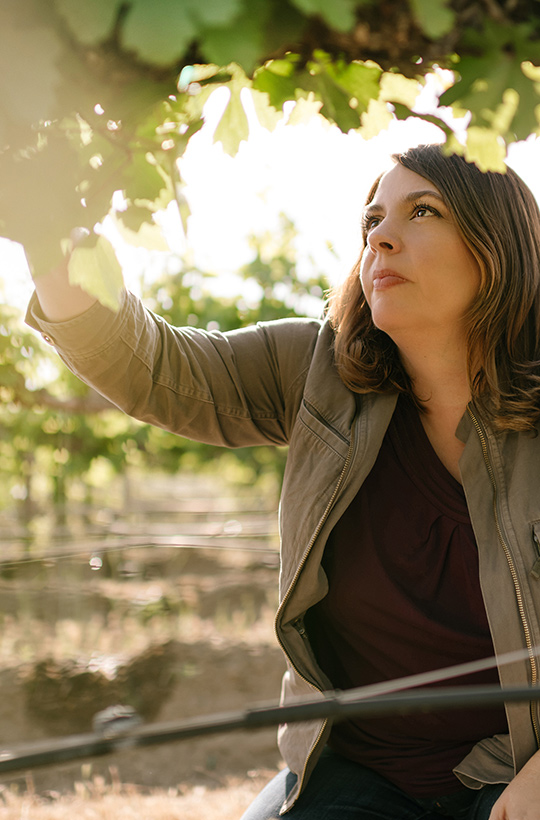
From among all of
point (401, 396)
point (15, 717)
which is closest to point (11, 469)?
point (15, 717)

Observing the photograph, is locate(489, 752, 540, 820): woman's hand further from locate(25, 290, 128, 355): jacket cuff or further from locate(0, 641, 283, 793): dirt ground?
locate(0, 641, 283, 793): dirt ground

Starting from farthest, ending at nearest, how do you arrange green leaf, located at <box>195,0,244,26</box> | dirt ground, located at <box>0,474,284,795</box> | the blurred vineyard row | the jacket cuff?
the blurred vineyard row < dirt ground, located at <box>0,474,284,795</box> < the jacket cuff < green leaf, located at <box>195,0,244,26</box>

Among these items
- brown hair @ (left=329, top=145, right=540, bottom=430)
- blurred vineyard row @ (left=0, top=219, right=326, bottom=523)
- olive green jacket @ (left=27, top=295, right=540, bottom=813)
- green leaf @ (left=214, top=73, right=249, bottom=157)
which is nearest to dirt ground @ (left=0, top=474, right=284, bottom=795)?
blurred vineyard row @ (left=0, top=219, right=326, bottom=523)

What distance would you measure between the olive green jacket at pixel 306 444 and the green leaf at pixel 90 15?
705 millimetres

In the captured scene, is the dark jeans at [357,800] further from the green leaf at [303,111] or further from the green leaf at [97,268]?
the green leaf at [303,111]

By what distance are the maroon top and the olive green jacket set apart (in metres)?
0.06

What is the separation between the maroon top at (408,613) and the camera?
172 cm

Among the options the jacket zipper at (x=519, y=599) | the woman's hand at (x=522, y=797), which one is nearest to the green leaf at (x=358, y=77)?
the jacket zipper at (x=519, y=599)

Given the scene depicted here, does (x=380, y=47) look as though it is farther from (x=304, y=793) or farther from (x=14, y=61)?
(x=304, y=793)

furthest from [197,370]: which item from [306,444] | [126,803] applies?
[126,803]

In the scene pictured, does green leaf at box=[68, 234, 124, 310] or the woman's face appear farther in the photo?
the woman's face

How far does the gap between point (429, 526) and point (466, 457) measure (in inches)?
7.5

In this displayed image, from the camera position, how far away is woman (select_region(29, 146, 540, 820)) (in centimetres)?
168

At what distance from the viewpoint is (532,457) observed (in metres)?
1.71
